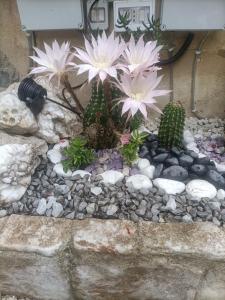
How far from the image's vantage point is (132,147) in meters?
1.45

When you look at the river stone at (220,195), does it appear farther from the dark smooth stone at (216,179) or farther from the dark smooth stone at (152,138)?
the dark smooth stone at (152,138)

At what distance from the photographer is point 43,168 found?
5.04ft

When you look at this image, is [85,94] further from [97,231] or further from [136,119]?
[97,231]

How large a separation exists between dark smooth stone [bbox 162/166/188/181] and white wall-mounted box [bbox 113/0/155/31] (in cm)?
65

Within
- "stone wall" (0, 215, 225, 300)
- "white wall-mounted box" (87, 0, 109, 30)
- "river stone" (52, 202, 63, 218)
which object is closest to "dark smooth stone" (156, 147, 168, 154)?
"stone wall" (0, 215, 225, 300)

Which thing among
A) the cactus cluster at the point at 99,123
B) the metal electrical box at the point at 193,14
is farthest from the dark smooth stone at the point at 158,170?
the metal electrical box at the point at 193,14

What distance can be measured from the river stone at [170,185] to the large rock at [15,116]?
586mm

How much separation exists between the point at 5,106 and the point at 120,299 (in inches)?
35.3

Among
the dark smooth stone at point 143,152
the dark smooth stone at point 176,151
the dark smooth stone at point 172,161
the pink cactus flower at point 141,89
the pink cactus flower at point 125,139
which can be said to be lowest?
the dark smooth stone at point 172,161

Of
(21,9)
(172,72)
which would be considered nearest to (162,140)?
(172,72)

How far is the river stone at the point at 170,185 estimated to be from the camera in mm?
1393

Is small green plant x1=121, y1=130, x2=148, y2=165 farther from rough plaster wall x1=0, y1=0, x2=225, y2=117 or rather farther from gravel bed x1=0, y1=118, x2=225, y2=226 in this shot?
rough plaster wall x1=0, y1=0, x2=225, y2=117

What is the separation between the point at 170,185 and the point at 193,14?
731 mm

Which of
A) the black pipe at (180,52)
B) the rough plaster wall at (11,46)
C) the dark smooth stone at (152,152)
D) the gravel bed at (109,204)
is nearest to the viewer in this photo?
the gravel bed at (109,204)
